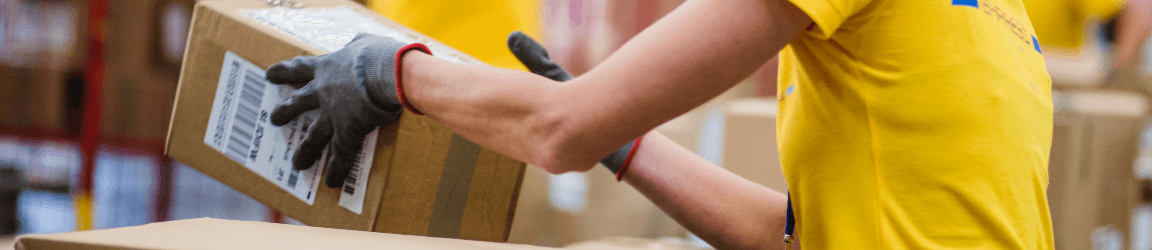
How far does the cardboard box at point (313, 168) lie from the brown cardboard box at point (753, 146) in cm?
90

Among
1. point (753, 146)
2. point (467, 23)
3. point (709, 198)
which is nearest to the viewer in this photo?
point (709, 198)

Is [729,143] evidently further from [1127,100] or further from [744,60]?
[744,60]

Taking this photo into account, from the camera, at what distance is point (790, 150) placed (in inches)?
25.2

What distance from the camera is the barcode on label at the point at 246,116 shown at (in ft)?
2.56

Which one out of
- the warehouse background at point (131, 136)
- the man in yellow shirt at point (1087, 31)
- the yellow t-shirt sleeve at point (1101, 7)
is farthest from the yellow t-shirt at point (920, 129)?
the yellow t-shirt sleeve at point (1101, 7)

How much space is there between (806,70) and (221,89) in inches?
27.9

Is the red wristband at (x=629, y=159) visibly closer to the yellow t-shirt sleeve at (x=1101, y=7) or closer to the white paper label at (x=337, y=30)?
the white paper label at (x=337, y=30)

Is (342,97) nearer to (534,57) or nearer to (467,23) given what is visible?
(534,57)

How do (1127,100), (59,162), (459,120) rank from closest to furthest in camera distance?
(459,120), (1127,100), (59,162)

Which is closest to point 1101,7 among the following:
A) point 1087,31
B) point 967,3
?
point 1087,31

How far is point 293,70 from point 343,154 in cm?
11

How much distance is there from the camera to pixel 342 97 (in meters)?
0.71

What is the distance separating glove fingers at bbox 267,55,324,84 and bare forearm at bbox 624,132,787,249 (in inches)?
16.5

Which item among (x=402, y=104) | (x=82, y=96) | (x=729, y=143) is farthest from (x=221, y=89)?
(x=82, y=96)
